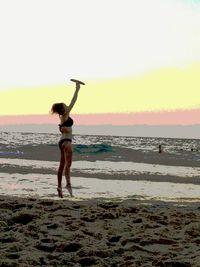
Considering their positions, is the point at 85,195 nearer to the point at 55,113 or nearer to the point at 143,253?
the point at 55,113

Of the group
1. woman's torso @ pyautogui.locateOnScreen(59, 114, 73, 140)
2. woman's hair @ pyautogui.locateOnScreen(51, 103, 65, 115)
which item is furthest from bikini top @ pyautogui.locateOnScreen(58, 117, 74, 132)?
woman's hair @ pyautogui.locateOnScreen(51, 103, 65, 115)

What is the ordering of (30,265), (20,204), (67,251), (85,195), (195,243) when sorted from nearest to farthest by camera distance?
(30,265) < (67,251) < (195,243) < (20,204) < (85,195)

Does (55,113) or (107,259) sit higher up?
(55,113)

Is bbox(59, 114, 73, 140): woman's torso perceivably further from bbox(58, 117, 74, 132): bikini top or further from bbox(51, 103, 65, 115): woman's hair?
bbox(51, 103, 65, 115): woman's hair

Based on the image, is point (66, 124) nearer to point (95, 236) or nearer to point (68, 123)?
point (68, 123)

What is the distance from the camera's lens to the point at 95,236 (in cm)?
703

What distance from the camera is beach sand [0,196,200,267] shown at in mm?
5859

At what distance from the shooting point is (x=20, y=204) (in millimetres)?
9648

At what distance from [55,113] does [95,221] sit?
14.5 feet

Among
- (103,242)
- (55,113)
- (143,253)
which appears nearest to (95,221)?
(103,242)

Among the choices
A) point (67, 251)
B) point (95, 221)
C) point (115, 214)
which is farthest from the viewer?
point (115, 214)

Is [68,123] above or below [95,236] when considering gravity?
above

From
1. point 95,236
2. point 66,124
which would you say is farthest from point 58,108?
point 95,236

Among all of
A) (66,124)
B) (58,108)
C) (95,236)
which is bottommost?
(95,236)
